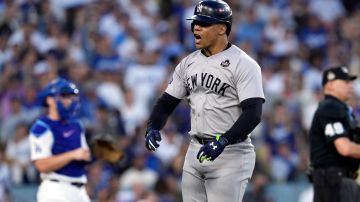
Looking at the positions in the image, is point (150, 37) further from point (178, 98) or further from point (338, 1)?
point (178, 98)

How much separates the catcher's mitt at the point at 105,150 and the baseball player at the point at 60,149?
1.33 ft

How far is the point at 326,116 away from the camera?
849 cm

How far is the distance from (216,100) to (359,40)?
1009cm

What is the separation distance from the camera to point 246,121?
6.72 metres

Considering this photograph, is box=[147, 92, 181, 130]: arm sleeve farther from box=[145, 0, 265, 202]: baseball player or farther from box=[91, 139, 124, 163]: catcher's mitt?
box=[91, 139, 124, 163]: catcher's mitt

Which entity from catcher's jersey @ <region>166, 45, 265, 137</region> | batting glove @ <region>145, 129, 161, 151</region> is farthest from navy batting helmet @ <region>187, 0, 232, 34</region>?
batting glove @ <region>145, 129, 161, 151</region>

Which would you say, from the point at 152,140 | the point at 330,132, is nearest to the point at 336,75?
the point at 330,132

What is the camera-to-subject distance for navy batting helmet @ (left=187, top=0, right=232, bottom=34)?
693cm

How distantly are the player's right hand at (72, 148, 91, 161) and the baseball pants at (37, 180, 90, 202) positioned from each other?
1.04 feet

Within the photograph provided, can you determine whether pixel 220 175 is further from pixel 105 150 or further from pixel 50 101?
pixel 105 150

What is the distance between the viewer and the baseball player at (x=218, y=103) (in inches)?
272

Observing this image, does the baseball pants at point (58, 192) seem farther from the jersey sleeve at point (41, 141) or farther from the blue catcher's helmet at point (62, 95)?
the blue catcher's helmet at point (62, 95)

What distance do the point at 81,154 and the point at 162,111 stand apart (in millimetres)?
1862

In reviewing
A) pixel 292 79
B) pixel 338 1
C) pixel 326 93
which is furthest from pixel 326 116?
pixel 338 1
